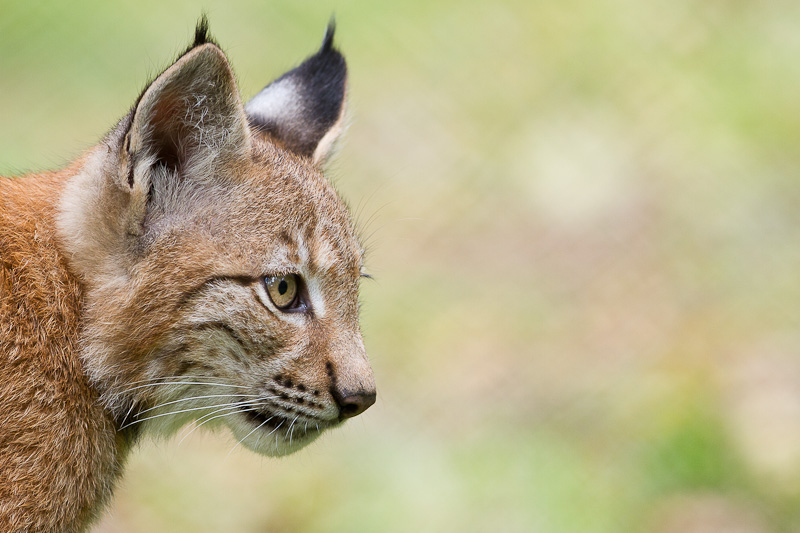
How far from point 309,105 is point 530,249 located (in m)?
4.65

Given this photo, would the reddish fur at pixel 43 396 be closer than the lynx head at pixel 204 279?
Yes

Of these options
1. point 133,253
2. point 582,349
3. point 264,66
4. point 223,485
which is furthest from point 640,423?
point 264,66

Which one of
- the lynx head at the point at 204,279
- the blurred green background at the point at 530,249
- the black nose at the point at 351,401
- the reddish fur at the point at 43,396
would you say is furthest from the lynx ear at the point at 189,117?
the blurred green background at the point at 530,249

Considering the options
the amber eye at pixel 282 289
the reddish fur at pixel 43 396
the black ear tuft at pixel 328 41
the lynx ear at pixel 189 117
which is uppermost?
the black ear tuft at pixel 328 41

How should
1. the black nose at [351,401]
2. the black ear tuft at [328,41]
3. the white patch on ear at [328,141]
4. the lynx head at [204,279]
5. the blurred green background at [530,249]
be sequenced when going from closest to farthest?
1. the lynx head at [204,279]
2. the black nose at [351,401]
3. the white patch on ear at [328,141]
4. the black ear tuft at [328,41]
5. the blurred green background at [530,249]

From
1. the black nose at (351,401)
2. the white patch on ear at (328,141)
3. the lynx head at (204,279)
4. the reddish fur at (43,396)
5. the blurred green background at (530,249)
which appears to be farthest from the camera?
the blurred green background at (530,249)

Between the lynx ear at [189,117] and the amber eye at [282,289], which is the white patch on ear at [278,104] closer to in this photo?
the lynx ear at [189,117]

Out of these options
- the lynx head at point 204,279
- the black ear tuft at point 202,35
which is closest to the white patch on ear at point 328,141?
the lynx head at point 204,279

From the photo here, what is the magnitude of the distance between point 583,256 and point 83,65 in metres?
5.48

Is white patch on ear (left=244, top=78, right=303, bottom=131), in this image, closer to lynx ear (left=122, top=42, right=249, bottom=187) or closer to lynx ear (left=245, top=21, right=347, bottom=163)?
lynx ear (left=245, top=21, right=347, bottom=163)

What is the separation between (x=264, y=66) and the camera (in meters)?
10.4

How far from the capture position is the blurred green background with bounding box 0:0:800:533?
22.9 ft

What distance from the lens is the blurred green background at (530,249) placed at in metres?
6.99

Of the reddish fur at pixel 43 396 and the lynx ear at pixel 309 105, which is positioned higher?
the lynx ear at pixel 309 105
